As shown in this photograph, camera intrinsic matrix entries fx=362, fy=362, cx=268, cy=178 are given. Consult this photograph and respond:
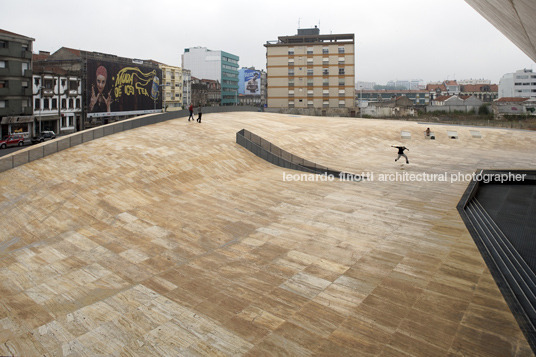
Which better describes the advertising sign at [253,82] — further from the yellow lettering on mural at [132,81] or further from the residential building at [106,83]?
the residential building at [106,83]

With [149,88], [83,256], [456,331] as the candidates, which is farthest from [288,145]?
[149,88]

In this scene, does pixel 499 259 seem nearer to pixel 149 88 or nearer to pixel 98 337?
pixel 98 337

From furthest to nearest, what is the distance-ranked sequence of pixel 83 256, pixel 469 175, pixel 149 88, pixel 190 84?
pixel 190 84 < pixel 149 88 < pixel 469 175 < pixel 83 256

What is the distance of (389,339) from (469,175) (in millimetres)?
18008

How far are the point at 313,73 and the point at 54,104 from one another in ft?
153

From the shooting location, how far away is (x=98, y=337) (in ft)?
21.5

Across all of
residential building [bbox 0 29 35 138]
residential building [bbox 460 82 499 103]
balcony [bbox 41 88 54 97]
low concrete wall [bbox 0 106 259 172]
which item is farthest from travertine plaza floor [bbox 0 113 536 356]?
residential building [bbox 460 82 499 103]

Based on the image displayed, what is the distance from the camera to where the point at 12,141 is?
125 ft

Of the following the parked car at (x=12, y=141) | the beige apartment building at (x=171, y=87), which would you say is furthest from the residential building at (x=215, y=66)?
the parked car at (x=12, y=141)

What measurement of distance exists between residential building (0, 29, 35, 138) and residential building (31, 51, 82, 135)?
1.54m

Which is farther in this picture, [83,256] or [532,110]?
[532,110]

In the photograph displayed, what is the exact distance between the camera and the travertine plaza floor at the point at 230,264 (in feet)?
21.0

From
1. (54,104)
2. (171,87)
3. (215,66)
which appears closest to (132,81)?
(54,104)

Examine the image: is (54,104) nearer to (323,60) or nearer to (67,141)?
(67,141)
